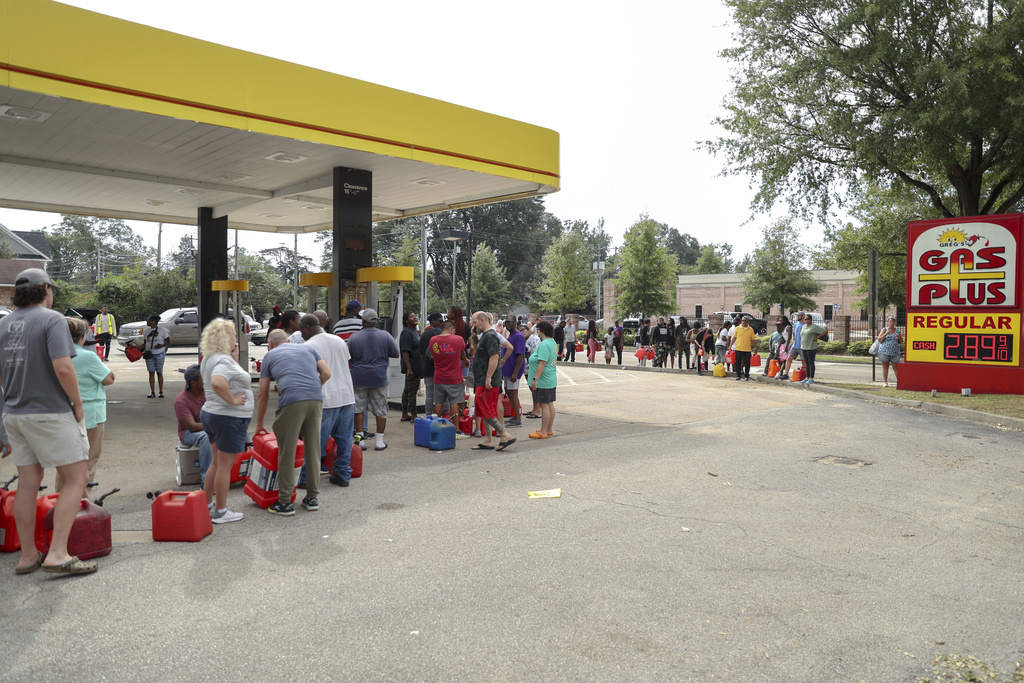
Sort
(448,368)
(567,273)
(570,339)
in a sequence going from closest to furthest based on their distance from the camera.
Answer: (448,368) → (570,339) → (567,273)

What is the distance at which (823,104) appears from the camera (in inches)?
A: 832

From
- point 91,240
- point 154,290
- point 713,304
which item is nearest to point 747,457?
point 154,290

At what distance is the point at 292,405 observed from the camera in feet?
20.3

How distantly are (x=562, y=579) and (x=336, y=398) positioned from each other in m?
3.40

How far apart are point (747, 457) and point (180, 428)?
22.3 feet

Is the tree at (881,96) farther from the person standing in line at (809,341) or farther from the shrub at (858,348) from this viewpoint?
the shrub at (858,348)

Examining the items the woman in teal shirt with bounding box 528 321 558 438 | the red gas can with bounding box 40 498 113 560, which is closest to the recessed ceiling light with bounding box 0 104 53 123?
the red gas can with bounding box 40 498 113 560

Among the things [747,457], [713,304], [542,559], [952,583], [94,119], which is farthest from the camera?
[713,304]

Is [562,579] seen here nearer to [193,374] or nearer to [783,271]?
[193,374]

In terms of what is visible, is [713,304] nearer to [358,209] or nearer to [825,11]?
[825,11]

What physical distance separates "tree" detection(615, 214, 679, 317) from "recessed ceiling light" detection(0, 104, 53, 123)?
37.1 metres

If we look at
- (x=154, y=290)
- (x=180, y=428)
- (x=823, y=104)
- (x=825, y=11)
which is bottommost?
(x=180, y=428)

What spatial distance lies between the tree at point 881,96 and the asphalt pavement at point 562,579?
525 inches

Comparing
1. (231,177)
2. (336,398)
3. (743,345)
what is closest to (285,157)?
(231,177)
